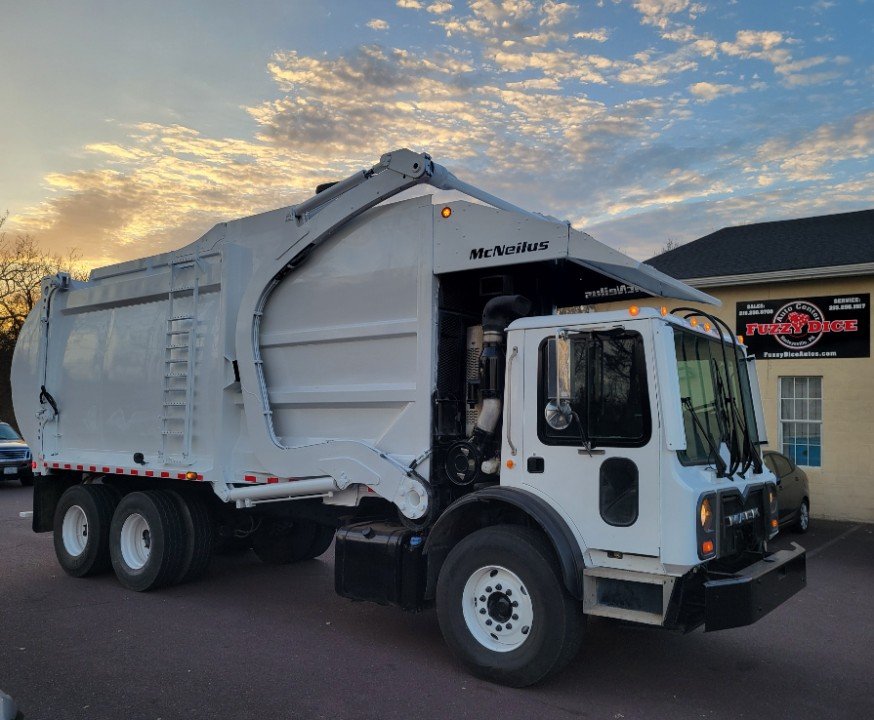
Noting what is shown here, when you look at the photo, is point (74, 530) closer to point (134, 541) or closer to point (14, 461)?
Answer: point (134, 541)

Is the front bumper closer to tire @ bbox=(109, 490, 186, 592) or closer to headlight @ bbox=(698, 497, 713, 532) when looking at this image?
headlight @ bbox=(698, 497, 713, 532)

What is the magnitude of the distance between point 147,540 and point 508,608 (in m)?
4.59

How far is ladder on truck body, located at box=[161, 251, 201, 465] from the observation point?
762 centimetres

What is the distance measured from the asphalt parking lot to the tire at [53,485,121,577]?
14.0 inches

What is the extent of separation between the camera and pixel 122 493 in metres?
8.75

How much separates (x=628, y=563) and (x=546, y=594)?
568 mm

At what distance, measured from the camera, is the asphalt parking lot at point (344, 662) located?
16.1ft

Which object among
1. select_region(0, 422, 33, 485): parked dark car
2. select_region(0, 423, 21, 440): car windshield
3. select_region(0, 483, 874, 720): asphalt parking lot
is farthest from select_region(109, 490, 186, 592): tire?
select_region(0, 423, 21, 440): car windshield

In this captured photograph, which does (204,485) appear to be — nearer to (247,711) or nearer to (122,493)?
(122,493)

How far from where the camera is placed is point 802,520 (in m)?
12.2

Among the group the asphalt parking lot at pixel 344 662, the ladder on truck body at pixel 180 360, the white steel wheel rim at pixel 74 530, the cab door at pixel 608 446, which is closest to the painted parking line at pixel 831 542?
the asphalt parking lot at pixel 344 662


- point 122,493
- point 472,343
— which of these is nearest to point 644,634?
point 472,343

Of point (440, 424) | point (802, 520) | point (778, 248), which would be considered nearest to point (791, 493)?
point (802, 520)

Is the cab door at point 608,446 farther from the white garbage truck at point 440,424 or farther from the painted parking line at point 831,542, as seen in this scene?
the painted parking line at point 831,542
